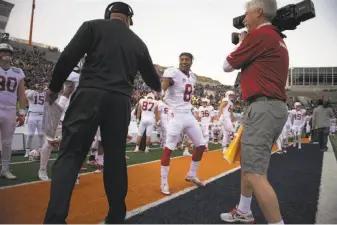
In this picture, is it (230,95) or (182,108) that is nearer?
(182,108)

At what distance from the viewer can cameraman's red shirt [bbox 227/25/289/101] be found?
2555 mm

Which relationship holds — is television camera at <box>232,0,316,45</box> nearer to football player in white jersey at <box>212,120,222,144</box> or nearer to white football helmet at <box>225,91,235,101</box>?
white football helmet at <box>225,91,235,101</box>

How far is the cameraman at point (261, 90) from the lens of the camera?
8.07 feet

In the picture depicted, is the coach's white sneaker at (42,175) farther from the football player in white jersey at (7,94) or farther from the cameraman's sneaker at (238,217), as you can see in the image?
the cameraman's sneaker at (238,217)

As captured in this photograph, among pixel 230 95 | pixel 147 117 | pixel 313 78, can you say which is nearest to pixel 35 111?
pixel 147 117

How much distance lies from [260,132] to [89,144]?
1400 mm

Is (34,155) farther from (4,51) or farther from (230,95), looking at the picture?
(230,95)

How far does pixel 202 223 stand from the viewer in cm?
316

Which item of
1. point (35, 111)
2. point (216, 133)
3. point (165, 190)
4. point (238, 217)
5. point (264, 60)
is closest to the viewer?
point (264, 60)

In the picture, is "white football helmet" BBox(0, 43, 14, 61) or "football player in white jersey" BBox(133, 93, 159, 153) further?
"football player in white jersey" BBox(133, 93, 159, 153)

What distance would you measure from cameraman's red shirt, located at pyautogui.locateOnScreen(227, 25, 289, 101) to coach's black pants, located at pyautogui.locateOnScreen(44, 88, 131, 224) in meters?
1.06

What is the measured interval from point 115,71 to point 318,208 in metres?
3.05

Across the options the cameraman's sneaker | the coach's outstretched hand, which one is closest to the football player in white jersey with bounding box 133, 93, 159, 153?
the cameraman's sneaker

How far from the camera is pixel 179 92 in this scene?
5035 millimetres
